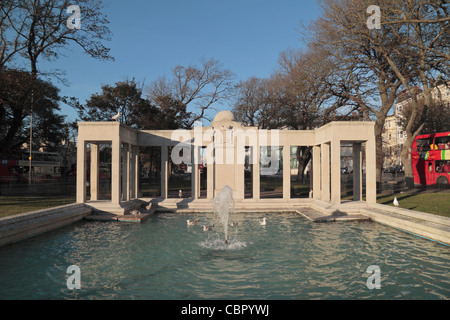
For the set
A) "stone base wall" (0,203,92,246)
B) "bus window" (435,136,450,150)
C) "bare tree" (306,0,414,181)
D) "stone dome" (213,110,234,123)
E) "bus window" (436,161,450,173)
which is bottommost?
"stone base wall" (0,203,92,246)

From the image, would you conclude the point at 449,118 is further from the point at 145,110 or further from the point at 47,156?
the point at 47,156

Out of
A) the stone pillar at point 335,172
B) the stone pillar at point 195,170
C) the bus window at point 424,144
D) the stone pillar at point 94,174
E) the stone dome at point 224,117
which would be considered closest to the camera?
the stone pillar at point 335,172

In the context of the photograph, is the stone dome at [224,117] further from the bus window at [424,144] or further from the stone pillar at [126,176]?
the bus window at [424,144]

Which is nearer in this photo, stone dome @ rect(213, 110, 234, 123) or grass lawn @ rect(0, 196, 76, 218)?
grass lawn @ rect(0, 196, 76, 218)

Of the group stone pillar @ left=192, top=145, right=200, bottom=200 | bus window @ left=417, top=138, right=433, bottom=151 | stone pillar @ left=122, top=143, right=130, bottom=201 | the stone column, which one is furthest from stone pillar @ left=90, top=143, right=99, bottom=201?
bus window @ left=417, top=138, right=433, bottom=151

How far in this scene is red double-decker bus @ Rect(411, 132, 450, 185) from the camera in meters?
27.2

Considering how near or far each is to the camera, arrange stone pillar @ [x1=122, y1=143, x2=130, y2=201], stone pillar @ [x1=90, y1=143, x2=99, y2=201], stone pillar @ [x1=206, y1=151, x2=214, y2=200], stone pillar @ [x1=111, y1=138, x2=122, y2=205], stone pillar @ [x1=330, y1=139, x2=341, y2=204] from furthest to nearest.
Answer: stone pillar @ [x1=206, y1=151, x2=214, y2=200], stone pillar @ [x1=122, y1=143, x2=130, y2=201], stone pillar @ [x1=90, y1=143, x2=99, y2=201], stone pillar @ [x1=330, y1=139, x2=341, y2=204], stone pillar @ [x1=111, y1=138, x2=122, y2=205]

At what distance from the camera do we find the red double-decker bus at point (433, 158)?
2716cm

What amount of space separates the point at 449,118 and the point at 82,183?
41697 mm

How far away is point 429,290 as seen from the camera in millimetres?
6895

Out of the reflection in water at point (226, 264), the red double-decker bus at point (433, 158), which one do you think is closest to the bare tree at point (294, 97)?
the red double-decker bus at point (433, 158)

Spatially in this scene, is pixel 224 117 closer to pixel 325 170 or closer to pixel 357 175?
pixel 325 170

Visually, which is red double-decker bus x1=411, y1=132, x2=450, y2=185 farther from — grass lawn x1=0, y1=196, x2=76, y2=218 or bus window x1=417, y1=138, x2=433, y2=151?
grass lawn x1=0, y1=196, x2=76, y2=218
